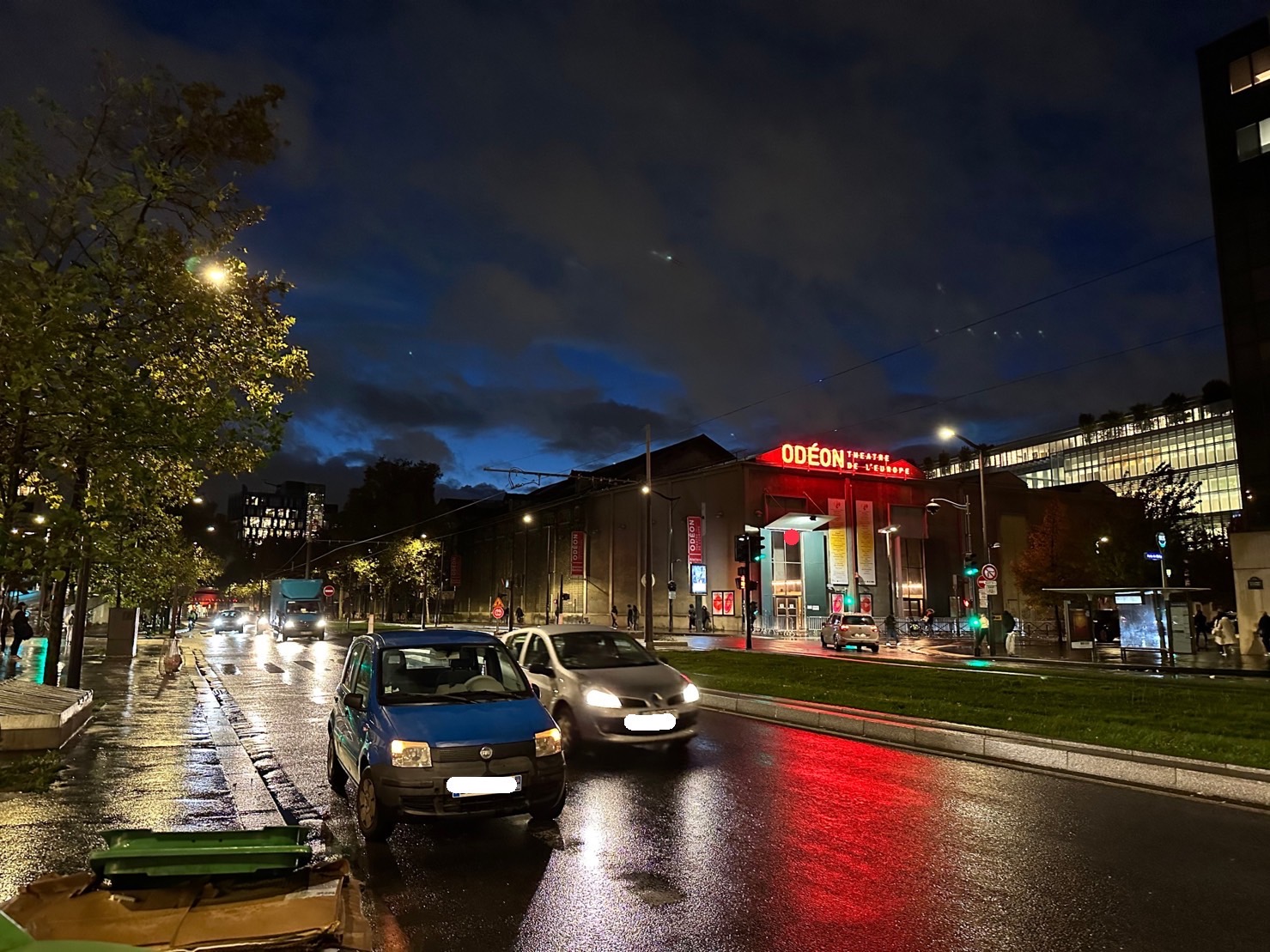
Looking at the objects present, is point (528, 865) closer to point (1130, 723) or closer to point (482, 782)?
point (482, 782)

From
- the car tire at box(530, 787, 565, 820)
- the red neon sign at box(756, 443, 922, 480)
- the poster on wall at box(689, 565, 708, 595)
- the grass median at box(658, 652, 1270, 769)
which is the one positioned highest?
the red neon sign at box(756, 443, 922, 480)

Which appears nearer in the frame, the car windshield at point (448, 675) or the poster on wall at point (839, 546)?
the car windshield at point (448, 675)

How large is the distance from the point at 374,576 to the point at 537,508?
52.1 feet

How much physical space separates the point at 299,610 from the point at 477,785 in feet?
148

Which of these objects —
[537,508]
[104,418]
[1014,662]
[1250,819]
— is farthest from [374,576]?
[1250,819]

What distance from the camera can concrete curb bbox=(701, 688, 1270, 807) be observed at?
334 inches

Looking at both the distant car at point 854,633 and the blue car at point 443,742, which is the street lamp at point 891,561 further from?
the blue car at point 443,742

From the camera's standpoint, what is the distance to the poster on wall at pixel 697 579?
55094mm

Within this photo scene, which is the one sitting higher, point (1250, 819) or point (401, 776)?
point (401, 776)

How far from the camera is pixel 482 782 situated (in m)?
6.32

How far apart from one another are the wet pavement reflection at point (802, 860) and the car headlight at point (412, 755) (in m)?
0.68

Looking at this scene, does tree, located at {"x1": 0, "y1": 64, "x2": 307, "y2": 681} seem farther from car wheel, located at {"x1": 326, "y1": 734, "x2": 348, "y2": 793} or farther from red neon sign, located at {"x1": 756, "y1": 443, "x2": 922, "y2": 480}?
red neon sign, located at {"x1": 756, "y1": 443, "x2": 922, "y2": 480}

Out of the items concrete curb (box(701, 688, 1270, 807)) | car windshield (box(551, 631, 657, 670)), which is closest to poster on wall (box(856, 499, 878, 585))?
concrete curb (box(701, 688, 1270, 807))

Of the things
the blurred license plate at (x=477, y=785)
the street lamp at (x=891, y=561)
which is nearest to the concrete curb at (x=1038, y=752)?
the blurred license plate at (x=477, y=785)
